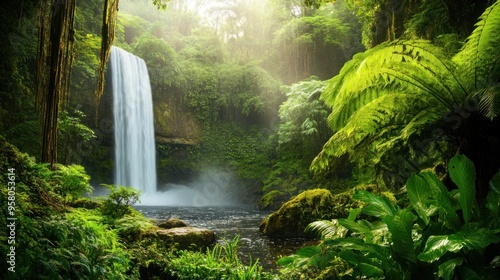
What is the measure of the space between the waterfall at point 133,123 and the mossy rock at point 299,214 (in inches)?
379

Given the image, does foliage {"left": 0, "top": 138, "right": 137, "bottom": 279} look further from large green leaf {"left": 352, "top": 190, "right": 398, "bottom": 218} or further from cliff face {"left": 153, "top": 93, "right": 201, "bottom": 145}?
cliff face {"left": 153, "top": 93, "right": 201, "bottom": 145}

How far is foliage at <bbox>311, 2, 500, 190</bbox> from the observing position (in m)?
3.24

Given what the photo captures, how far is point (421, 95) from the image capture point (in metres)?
3.78

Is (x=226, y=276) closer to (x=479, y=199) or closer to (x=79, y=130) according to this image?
(x=479, y=199)

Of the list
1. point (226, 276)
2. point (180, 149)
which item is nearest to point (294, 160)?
point (180, 149)

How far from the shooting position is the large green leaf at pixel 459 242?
1919 millimetres

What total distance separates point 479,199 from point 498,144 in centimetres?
53

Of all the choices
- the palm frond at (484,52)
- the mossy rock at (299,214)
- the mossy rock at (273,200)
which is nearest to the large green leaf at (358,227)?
the palm frond at (484,52)

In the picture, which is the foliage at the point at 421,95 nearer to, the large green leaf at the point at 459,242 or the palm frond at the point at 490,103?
the palm frond at the point at 490,103

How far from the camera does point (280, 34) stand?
684 inches

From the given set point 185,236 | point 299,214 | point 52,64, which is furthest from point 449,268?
point 299,214

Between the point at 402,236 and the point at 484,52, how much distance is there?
7.16 ft

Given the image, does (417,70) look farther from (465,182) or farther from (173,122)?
(173,122)

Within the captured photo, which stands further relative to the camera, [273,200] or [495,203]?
[273,200]
